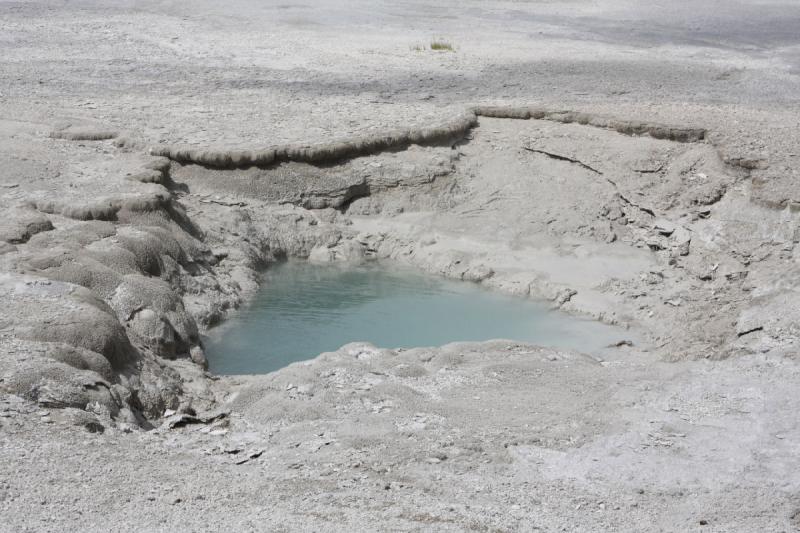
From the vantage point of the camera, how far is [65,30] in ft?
53.6

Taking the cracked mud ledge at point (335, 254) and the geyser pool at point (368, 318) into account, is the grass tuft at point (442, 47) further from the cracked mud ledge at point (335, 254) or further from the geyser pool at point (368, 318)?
the geyser pool at point (368, 318)

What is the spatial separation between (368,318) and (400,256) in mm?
1518

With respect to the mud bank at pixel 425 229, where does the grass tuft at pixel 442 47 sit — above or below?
above

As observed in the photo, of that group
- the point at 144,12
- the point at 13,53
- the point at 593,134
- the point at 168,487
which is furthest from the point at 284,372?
the point at 144,12

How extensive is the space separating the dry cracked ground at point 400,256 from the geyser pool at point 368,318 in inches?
8.9

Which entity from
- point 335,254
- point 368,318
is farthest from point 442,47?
point 368,318

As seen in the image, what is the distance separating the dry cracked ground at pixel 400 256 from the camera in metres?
4.94

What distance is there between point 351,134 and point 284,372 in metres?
4.99

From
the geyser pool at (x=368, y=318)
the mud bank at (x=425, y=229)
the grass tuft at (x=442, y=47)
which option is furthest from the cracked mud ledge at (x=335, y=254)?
the grass tuft at (x=442, y=47)

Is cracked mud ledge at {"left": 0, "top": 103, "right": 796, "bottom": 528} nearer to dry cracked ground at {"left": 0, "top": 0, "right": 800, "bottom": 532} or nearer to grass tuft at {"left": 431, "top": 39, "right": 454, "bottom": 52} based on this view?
dry cracked ground at {"left": 0, "top": 0, "right": 800, "bottom": 532}

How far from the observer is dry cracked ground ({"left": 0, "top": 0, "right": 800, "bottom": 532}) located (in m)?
4.94

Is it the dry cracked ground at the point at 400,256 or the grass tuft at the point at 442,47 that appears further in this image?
the grass tuft at the point at 442,47

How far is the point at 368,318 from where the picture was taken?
9.22 metres

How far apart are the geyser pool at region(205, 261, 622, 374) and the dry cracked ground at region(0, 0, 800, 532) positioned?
0.74 ft
